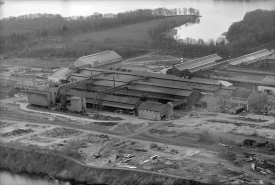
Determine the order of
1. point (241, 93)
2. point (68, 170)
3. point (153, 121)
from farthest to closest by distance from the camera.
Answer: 1. point (241, 93)
2. point (153, 121)
3. point (68, 170)

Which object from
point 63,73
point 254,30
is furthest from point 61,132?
point 254,30

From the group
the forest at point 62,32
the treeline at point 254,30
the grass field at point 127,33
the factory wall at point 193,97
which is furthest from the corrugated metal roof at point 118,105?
the grass field at point 127,33

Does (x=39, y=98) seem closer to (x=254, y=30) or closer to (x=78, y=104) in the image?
(x=78, y=104)


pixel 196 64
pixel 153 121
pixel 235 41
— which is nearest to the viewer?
pixel 153 121

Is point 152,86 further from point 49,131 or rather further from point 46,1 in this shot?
point 46,1

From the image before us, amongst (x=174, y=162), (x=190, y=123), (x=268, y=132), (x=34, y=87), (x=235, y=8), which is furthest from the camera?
(x=235, y=8)

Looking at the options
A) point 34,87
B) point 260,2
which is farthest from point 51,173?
point 260,2

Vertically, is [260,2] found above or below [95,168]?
above
